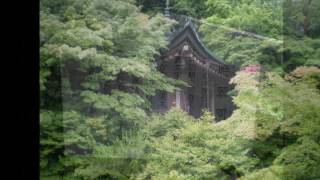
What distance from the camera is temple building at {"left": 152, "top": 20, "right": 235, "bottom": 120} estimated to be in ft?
9.84

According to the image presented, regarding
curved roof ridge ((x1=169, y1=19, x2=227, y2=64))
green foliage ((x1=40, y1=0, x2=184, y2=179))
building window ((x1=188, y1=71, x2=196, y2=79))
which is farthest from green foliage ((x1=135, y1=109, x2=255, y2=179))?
curved roof ridge ((x1=169, y1=19, x2=227, y2=64))

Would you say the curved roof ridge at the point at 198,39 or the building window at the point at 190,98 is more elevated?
the curved roof ridge at the point at 198,39

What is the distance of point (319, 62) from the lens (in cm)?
296

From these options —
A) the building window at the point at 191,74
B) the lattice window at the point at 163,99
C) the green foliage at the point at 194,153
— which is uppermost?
the building window at the point at 191,74

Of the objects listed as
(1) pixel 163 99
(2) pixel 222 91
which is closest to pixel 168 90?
(1) pixel 163 99

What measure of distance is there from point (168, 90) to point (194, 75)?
0.21m

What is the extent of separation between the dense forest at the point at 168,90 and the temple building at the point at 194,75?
0.16 ft

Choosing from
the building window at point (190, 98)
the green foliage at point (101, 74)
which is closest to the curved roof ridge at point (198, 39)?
the green foliage at point (101, 74)

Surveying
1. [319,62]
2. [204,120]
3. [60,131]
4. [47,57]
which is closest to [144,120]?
[204,120]

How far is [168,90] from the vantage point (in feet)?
9.99

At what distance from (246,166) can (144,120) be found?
78cm

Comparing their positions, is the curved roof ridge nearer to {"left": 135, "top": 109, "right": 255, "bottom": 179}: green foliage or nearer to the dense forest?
the dense forest

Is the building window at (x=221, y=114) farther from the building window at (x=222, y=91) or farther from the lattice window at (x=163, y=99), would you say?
the lattice window at (x=163, y=99)

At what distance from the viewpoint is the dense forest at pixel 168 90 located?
2984mm
